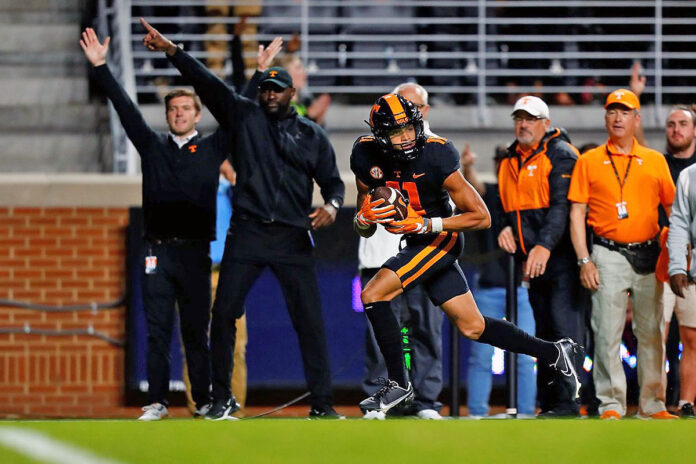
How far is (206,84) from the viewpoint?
8.37m

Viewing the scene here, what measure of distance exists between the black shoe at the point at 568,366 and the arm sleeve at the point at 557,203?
0.70 m

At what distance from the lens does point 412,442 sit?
4980mm

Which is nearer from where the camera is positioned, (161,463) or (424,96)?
(161,463)

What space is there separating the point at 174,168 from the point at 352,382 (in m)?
2.98

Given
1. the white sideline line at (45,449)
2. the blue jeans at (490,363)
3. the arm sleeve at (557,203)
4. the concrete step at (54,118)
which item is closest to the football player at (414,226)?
the arm sleeve at (557,203)

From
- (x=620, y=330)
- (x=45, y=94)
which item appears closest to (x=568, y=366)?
(x=620, y=330)

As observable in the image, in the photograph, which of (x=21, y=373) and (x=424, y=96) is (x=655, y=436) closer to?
(x=424, y=96)

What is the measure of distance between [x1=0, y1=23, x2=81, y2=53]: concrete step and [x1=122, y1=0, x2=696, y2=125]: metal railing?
0.64m

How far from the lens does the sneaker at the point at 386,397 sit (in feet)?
23.6

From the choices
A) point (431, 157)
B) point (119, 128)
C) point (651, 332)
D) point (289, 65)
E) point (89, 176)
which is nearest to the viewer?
point (431, 157)

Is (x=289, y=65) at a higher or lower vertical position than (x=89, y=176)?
higher

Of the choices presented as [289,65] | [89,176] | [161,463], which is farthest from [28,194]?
[161,463]

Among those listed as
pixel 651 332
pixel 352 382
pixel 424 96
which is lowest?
pixel 352 382

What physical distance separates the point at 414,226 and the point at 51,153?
5981 mm
